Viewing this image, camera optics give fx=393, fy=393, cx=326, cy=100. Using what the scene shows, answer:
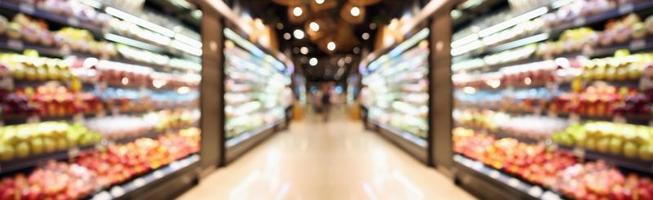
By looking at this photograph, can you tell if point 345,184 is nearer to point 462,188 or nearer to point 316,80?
point 462,188

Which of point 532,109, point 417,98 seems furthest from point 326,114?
point 532,109

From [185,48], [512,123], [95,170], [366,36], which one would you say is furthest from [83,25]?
[366,36]

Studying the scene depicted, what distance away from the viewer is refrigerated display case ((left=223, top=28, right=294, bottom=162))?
6.21 metres

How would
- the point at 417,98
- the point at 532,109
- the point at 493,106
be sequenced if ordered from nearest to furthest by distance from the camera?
the point at 532,109, the point at 493,106, the point at 417,98

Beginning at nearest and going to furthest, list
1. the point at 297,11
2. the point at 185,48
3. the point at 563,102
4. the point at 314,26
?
the point at 563,102, the point at 185,48, the point at 297,11, the point at 314,26

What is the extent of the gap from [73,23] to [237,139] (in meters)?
4.05

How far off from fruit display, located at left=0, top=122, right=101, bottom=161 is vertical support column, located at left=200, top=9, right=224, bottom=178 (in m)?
1.99

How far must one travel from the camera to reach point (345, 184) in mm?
4684

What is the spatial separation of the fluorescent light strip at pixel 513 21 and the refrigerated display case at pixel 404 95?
5.00 feet

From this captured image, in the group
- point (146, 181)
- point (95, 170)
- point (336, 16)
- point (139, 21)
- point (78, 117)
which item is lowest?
point (146, 181)

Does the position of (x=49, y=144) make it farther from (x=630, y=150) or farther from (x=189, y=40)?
(x=630, y=150)

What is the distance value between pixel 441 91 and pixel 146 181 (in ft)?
12.4

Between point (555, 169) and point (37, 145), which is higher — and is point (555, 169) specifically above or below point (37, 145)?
below

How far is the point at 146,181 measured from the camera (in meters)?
3.56
